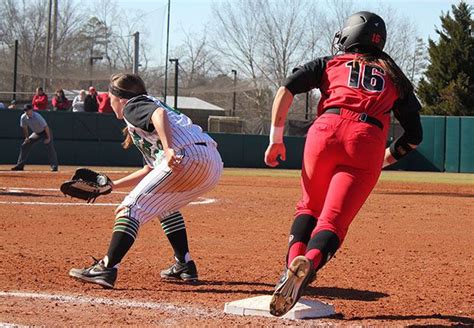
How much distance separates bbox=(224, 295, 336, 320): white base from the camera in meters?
5.16

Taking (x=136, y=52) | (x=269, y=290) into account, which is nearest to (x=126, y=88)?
(x=269, y=290)

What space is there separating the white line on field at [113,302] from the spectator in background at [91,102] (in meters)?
21.3

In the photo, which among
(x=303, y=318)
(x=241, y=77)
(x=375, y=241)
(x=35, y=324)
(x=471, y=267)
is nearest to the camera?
(x=35, y=324)

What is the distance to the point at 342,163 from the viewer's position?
4.94m

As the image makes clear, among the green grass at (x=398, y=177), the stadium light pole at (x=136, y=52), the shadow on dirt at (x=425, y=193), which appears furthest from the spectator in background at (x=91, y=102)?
the shadow on dirt at (x=425, y=193)

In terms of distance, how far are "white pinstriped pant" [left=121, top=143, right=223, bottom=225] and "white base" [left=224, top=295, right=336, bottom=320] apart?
97 centimetres

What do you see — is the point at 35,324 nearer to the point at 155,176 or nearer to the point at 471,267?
the point at 155,176

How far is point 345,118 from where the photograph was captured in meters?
4.93

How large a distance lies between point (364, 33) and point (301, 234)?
1172mm

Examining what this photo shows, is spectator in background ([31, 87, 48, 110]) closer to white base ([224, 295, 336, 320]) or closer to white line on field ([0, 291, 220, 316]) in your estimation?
white line on field ([0, 291, 220, 316])

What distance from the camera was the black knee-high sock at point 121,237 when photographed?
5.92 metres

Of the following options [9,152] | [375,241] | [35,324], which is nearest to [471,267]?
[375,241]

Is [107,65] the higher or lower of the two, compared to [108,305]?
higher

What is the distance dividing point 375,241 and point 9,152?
721 inches
